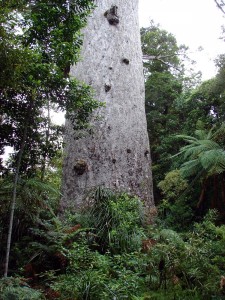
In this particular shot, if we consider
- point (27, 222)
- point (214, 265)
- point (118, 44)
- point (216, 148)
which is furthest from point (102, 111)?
point (214, 265)

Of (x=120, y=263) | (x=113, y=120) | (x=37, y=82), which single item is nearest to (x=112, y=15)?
(x=113, y=120)

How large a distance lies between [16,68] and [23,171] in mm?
1631

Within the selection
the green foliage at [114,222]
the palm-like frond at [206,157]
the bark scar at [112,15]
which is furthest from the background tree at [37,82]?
the bark scar at [112,15]

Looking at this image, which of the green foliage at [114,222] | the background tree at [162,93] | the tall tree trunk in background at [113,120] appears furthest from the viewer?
the background tree at [162,93]

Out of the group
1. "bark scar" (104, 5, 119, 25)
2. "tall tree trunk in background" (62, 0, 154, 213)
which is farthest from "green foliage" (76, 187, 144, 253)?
"bark scar" (104, 5, 119, 25)

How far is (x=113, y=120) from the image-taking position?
6570mm

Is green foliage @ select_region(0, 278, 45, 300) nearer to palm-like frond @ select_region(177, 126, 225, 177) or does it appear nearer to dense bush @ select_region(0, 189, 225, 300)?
dense bush @ select_region(0, 189, 225, 300)

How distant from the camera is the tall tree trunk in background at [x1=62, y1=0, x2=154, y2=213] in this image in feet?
20.1

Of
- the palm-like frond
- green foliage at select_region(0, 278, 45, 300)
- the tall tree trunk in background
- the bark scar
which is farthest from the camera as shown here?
the bark scar

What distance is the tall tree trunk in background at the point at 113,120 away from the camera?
20.1 ft

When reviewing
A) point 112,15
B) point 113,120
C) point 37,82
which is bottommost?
point 37,82

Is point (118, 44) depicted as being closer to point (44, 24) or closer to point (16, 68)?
point (44, 24)

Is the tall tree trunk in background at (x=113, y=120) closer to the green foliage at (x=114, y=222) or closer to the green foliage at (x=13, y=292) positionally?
the green foliage at (x=114, y=222)

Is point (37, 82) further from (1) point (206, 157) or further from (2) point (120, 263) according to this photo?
(1) point (206, 157)
